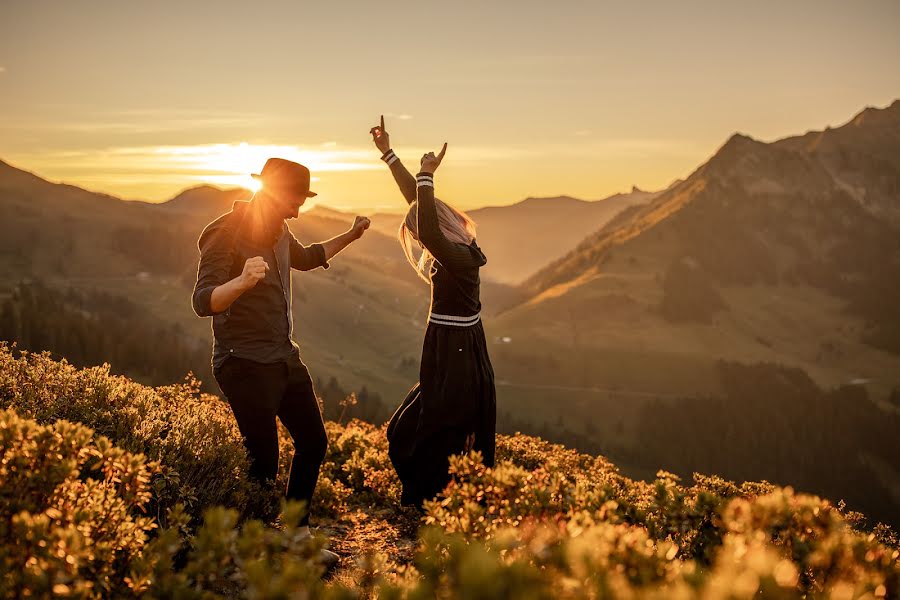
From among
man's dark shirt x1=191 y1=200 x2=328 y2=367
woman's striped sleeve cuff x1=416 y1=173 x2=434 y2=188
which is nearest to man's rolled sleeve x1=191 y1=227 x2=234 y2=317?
man's dark shirt x1=191 y1=200 x2=328 y2=367

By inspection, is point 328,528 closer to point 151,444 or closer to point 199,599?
point 151,444

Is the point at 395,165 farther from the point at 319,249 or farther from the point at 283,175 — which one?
the point at 283,175

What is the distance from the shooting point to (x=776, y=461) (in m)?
152

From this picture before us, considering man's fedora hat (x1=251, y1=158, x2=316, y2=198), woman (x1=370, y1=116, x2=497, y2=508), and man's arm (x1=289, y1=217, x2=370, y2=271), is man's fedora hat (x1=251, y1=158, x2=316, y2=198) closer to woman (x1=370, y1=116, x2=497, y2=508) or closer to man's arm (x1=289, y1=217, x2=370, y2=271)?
man's arm (x1=289, y1=217, x2=370, y2=271)

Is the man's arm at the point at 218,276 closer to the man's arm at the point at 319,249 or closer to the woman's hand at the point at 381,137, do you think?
the man's arm at the point at 319,249

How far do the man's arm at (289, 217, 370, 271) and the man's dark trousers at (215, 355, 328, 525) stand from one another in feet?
3.84

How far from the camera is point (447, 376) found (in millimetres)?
6734

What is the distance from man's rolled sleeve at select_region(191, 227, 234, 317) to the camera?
5180 millimetres

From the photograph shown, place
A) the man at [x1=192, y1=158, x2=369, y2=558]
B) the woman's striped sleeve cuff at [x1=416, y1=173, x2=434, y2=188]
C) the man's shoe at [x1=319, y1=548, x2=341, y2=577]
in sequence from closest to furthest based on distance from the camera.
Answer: the man's shoe at [x1=319, y1=548, x2=341, y2=577] → the man at [x1=192, y1=158, x2=369, y2=558] → the woman's striped sleeve cuff at [x1=416, y1=173, x2=434, y2=188]

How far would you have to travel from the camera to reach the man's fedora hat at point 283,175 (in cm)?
588

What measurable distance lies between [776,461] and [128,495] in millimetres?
169774

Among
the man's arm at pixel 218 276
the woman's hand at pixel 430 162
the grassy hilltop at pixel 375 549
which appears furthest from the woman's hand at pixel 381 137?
the grassy hilltop at pixel 375 549

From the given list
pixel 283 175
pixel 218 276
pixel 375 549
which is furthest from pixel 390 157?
pixel 375 549

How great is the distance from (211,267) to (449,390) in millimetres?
2577
